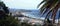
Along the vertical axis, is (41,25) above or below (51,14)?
below

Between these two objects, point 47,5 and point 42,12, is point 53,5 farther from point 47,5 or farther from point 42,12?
point 42,12

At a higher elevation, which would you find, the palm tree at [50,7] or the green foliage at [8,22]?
the palm tree at [50,7]

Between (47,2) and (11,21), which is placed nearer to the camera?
(11,21)

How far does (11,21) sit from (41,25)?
6073mm

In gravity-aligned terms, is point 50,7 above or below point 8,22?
above

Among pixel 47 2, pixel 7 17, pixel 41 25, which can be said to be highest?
pixel 47 2

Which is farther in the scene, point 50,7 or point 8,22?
point 50,7

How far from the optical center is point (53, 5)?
49.5 feet

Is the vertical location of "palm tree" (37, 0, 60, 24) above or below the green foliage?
above

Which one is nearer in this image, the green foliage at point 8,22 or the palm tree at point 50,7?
the green foliage at point 8,22

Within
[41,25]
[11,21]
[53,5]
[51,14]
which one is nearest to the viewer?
[11,21]

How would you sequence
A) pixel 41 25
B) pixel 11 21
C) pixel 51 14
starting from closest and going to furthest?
pixel 11 21
pixel 51 14
pixel 41 25

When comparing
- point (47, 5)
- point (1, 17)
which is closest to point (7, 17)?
point (1, 17)

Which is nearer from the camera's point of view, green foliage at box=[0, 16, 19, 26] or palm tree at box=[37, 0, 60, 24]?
green foliage at box=[0, 16, 19, 26]
